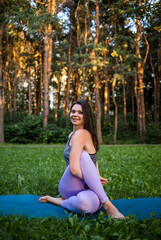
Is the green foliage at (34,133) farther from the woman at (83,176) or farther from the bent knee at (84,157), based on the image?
the bent knee at (84,157)

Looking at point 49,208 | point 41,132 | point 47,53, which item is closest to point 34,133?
point 41,132

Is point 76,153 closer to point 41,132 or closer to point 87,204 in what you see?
point 87,204

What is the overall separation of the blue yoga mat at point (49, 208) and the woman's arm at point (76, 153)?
21.7 inches

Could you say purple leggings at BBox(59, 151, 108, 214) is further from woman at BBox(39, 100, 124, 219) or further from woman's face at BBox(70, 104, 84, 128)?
woman's face at BBox(70, 104, 84, 128)

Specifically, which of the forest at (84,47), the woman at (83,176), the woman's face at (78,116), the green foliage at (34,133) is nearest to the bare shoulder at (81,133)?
the woman at (83,176)

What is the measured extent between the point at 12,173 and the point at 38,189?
139cm

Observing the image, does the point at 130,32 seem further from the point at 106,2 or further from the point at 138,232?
the point at 138,232

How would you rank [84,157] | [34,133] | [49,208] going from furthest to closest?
[34,133]
[49,208]
[84,157]

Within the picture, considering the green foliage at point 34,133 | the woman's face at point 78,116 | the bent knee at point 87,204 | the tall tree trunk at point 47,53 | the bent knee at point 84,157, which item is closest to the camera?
the bent knee at point 87,204

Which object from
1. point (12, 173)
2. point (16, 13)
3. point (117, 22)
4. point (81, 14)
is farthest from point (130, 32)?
point (12, 173)

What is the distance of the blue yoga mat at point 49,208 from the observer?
2.88 m

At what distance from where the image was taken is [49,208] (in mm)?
3086

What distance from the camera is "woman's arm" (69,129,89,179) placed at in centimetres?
286

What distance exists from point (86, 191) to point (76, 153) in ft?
1.71
